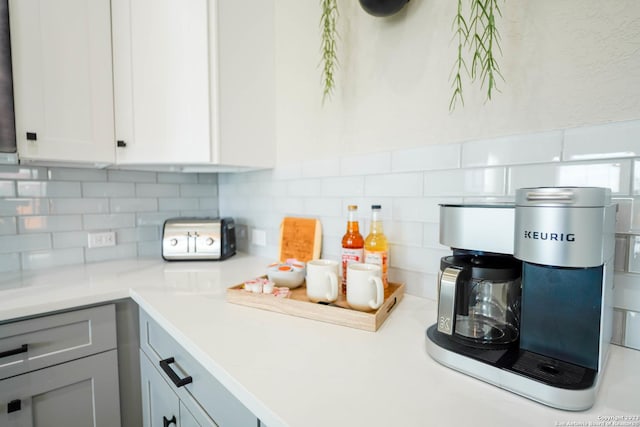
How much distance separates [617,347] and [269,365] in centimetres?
77

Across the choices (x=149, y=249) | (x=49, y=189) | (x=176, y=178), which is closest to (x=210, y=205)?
(x=176, y=178)

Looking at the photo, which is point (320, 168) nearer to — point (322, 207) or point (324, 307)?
point (322, 207)

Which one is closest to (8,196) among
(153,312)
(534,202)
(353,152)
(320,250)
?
(153,312)

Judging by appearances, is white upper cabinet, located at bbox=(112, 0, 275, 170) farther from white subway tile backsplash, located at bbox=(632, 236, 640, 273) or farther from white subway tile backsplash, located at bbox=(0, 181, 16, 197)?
white subway tile backsplash, located at bbox=(632, 236, 640, 273)

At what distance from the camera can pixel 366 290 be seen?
0.83 meters

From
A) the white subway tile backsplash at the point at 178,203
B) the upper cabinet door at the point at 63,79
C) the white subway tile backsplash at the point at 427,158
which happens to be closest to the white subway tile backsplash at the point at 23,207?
the upper cabinet door at the point at 63,79

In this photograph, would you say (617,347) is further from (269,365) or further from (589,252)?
(269,365)

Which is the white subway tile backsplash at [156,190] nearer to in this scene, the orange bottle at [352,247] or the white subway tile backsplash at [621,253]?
the orange bottle at [352,247]

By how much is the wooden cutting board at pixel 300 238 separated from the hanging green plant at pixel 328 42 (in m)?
0.52

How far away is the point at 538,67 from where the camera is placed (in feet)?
2.57

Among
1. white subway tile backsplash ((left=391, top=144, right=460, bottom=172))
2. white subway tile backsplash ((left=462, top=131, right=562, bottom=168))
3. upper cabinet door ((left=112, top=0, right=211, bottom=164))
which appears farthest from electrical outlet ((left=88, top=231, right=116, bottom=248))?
white subway tile backsplash ((left=462, top=131, right=562, bottom=168))

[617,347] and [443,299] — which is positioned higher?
[443,299]

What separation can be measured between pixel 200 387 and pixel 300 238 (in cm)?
74

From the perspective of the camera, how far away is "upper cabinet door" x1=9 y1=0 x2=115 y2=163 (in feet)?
3.78
